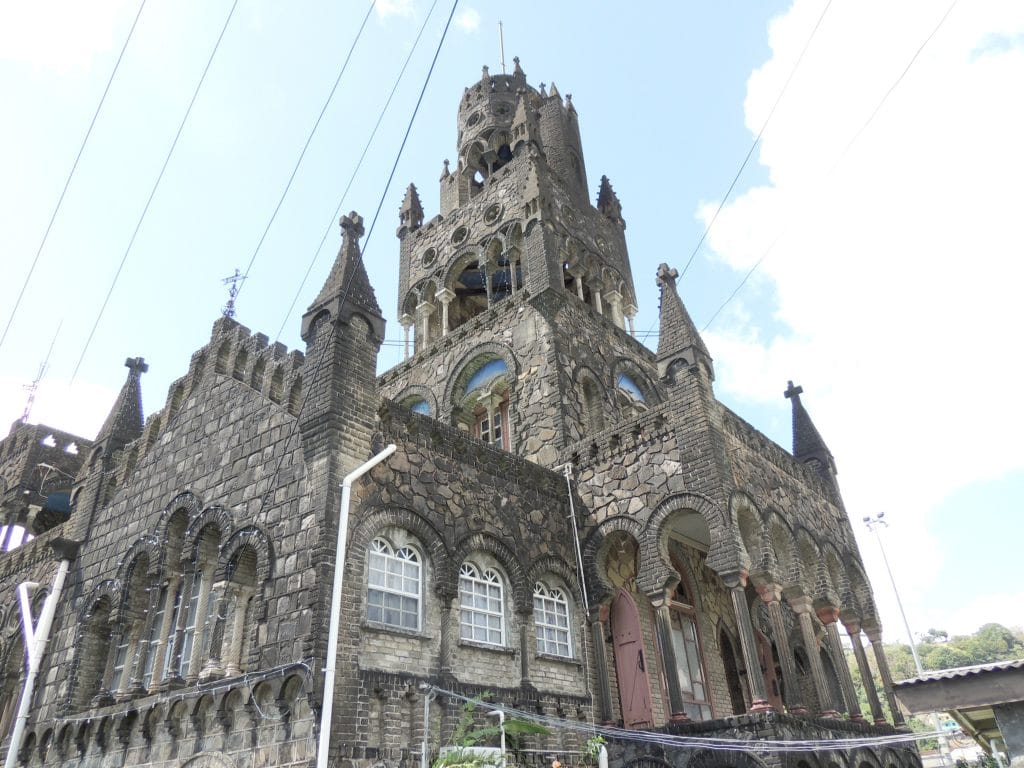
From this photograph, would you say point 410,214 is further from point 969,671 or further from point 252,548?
point 969,671

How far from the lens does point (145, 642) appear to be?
48.6ft

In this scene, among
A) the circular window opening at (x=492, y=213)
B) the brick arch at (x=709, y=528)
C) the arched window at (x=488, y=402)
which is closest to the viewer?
the brick arch at (x=709, y=528)

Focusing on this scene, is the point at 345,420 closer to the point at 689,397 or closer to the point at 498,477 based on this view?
the point at 498,477

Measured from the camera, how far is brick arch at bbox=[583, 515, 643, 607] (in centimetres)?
1680

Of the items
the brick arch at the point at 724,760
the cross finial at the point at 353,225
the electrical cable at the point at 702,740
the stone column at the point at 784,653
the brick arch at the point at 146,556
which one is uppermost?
the cross finial at the point at 353,225

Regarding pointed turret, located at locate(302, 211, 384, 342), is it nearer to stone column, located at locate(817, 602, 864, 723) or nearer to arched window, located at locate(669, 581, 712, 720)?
arched window, located at locate(669, 581, 712, 720)

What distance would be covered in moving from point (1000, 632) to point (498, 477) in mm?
120198

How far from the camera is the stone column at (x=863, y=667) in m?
17.9

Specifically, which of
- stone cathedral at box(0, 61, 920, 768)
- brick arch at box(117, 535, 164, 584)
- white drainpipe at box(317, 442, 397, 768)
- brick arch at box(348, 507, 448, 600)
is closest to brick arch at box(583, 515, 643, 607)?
stone cathedral at box(0, 61, 920, 768)

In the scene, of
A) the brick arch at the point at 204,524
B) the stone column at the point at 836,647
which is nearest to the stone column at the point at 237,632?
the brick arch at the point at 204,524

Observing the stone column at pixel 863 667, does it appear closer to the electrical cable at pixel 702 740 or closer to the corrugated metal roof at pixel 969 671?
the electrical cable at pixel 702 740

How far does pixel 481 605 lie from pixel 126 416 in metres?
11.1

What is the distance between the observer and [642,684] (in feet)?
54.9

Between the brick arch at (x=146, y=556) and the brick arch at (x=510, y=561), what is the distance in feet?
20.5
